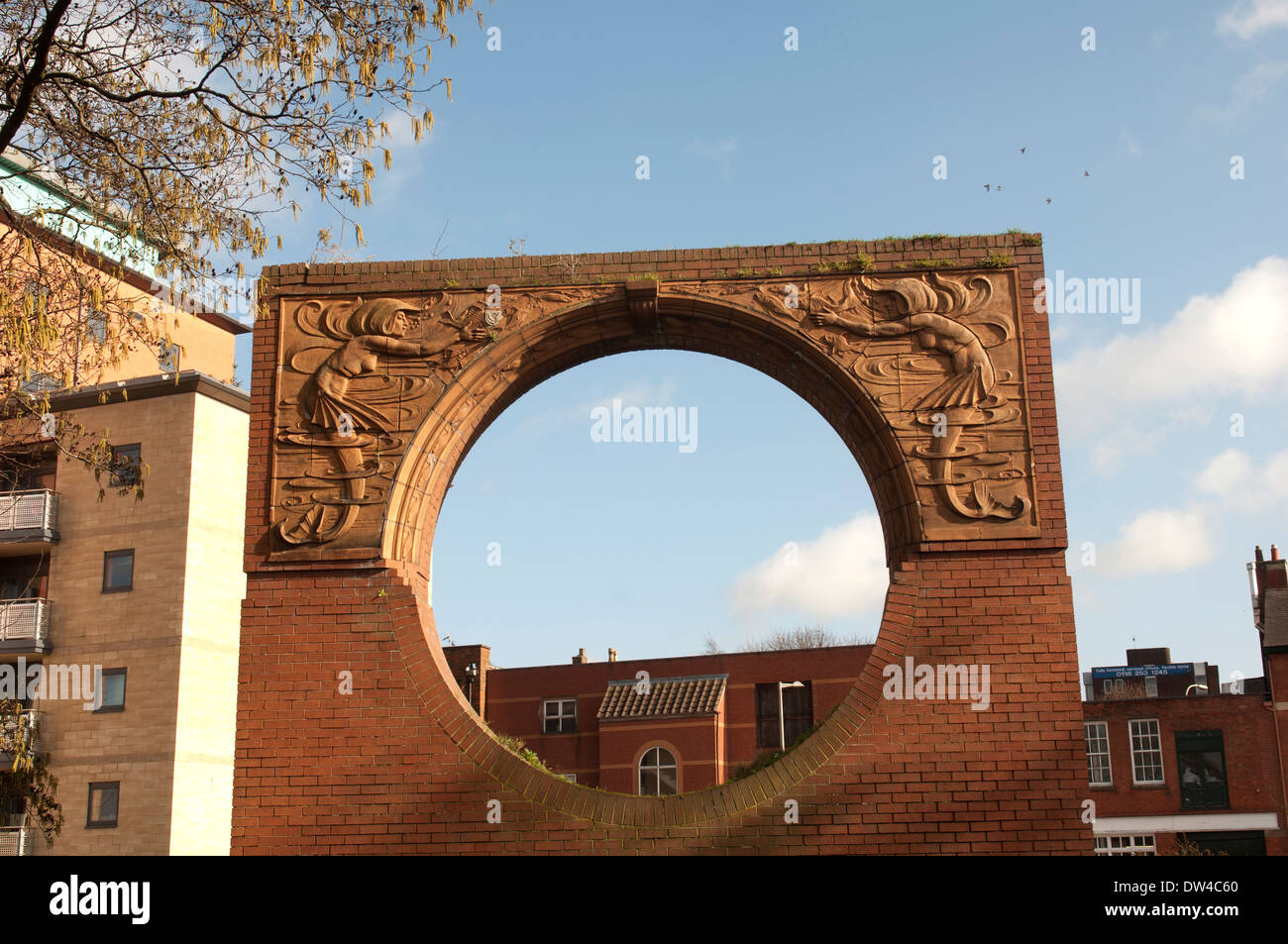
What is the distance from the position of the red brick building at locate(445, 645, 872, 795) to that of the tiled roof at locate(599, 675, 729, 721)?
0.03 meters

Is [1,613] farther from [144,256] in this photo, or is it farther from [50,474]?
[144,256]

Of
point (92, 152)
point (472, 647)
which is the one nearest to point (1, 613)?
point (472, 647)

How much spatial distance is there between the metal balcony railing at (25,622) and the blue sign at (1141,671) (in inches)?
1489

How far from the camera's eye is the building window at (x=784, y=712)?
3762 centimetres

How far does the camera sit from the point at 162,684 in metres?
26.5

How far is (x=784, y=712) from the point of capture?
37688 mm

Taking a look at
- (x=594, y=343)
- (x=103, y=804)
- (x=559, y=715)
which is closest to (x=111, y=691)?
(x=103, y=804)

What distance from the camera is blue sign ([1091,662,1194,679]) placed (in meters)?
44.7

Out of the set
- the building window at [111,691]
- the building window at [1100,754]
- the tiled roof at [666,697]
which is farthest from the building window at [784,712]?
the building window at [111,691]

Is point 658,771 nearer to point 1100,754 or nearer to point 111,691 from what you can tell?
point 1100,754

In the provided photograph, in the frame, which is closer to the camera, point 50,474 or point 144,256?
point 144,256

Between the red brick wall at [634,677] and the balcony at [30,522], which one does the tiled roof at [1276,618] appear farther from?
the balcony at [30,522]

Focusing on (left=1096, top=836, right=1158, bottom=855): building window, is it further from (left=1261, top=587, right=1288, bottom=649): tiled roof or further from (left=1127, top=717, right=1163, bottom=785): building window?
(left=1261, top=587, right=1288, bottom=649): tiled roof

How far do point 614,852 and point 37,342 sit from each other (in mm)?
5564
